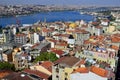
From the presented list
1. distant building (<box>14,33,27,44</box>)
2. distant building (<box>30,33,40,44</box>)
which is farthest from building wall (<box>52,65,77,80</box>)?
distant building (<box>14,33,27,44</box>)

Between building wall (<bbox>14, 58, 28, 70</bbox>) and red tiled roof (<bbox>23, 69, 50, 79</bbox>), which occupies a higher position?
red tiled roof (<bbox>23, 69, 50, 79</bbox>)

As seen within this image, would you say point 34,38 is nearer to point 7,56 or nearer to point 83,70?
point 7,56

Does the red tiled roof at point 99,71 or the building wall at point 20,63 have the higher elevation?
the red tiled roof at point 99,71

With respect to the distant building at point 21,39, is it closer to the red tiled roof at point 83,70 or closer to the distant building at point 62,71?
the distant building at point 62,71

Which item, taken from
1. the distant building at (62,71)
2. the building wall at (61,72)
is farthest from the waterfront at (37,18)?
the building wall at (61,72)

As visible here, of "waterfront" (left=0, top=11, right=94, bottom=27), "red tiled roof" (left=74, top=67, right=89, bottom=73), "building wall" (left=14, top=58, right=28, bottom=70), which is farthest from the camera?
"waterfront" (left=0, top=11, right=94, bottom=27)

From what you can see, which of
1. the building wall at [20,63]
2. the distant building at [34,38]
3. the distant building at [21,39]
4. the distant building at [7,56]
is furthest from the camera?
the distant building at [21,39]

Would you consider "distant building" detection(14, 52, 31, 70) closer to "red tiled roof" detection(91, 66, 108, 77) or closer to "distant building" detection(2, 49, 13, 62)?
"distant building" detection(2, 49, 13, 62)

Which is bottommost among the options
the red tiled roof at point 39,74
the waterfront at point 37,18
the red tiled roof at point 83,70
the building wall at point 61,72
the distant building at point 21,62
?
the waterfront at point 37,18

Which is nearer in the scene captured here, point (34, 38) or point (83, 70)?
point (83, 70)

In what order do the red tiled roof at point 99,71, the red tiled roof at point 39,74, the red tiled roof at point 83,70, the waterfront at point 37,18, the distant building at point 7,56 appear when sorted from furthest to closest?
the waterfront at point 37,18 → the distant building at point 7,56 → the red tiled roof at point 39,74 → the red tiled roof at point 83,70 → the red tiled roof at point 99,71

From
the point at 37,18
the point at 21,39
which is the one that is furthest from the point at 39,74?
the point at 37,18

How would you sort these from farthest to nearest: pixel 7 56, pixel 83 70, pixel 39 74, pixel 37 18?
1. pixel 37 18
2. pixel 7 56
3. pixel 39 74
4. pixel 83 70
